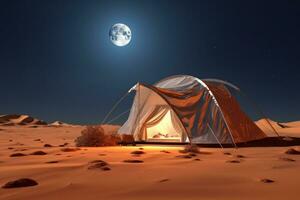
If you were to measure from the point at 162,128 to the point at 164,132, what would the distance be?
275 mm

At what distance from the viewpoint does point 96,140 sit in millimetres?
13789

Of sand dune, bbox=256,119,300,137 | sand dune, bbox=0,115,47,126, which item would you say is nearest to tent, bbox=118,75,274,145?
sand dune, bbox=256,119,300,137

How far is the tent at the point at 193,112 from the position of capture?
14062 mm

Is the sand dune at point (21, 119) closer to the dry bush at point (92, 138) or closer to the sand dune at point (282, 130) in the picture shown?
the sand dune at point (282, 130)

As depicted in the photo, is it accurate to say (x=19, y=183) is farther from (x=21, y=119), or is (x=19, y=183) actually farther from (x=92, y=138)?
(x=21, y=119)

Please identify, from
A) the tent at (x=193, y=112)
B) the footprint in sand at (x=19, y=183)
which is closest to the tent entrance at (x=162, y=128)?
the tent at (x=193, y=112)

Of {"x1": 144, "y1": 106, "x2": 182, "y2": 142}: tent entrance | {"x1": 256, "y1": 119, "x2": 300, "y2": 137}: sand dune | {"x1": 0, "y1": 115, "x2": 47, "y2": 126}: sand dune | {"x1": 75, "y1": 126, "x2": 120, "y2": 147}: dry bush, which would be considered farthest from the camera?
{"x1": 0, "y1": 115, "x2": 47, "y2": 126}: sand dune

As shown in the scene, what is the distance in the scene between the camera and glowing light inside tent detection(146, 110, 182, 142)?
17.9m

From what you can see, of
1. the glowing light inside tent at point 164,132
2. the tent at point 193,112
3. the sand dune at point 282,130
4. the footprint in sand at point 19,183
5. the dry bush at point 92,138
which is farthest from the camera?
the sand dune at point 282,130

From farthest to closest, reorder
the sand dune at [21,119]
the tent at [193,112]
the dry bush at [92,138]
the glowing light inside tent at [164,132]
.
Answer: the sand dune at [21,119], the glowing light inside tent at [164,132], the tent at [193,112], the dry bush at [92,138]

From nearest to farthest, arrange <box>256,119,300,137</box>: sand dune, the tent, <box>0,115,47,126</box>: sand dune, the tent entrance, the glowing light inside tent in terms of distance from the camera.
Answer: the tent < the tent entrance < the glowing light inside tent < <box>256,119,300,137</box>: sand dune < <box>0,115,47,126</box>: sand dune

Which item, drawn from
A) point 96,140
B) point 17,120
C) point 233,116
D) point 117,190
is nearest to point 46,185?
point 117,190

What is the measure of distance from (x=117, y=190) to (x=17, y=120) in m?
52.6

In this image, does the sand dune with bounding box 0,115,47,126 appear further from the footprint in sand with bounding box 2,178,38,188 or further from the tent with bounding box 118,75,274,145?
the footprint in sand with bounding box 2,178,38,188
